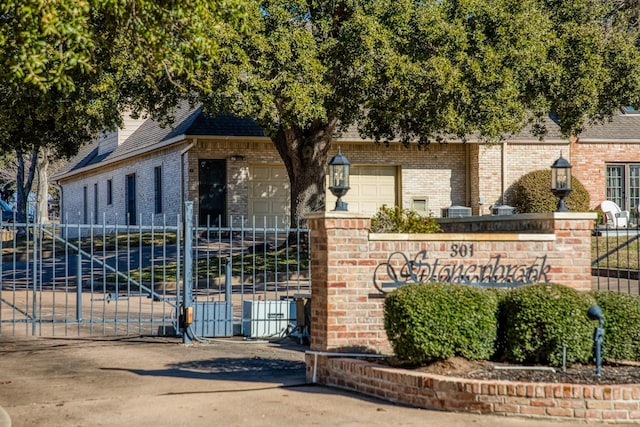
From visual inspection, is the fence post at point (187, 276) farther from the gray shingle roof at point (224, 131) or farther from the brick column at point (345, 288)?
the gray shingle roof at point (224, 131)

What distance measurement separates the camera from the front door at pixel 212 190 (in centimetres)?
2789

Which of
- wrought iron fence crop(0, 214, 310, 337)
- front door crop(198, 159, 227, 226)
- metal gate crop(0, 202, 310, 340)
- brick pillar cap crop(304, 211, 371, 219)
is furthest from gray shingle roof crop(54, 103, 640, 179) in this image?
brick pillar cap crop(304, 211, 371, 219)

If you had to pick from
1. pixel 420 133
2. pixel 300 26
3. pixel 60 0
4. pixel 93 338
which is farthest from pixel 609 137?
pixel 60 0

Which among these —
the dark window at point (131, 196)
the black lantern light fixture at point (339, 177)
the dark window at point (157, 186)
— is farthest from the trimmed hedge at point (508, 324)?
the dark window at point (131, 196)

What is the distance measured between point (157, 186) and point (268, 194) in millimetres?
4457

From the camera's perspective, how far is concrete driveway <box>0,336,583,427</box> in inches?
323

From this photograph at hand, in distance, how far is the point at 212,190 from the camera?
28.0 meters

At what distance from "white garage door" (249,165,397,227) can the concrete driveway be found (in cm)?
1554

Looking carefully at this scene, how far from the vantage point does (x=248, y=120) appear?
28453mm

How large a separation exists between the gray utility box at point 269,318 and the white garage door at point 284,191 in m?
14.2

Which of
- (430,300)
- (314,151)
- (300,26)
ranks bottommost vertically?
(430,300)

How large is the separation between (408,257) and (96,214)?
2938cm

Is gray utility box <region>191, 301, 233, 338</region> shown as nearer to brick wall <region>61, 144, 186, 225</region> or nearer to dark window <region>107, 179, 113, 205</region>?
brick wall <region>61, 144, 186, 225</region>

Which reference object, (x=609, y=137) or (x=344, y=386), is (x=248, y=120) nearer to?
(x=609, y=137)
